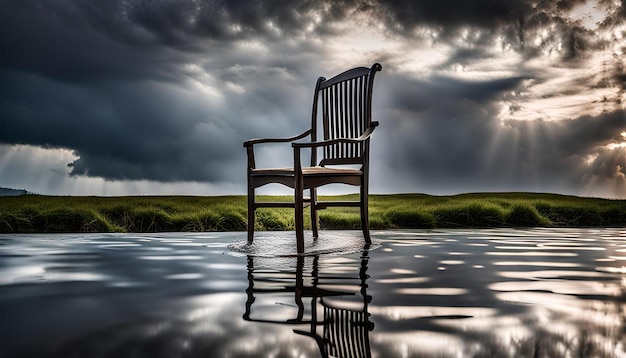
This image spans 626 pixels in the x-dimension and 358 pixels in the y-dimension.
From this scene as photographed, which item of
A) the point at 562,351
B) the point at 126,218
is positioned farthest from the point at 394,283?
the point at 126,218

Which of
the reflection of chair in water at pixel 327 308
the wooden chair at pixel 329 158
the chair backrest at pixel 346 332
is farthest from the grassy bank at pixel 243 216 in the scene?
the chair backrest at pixel 346 332

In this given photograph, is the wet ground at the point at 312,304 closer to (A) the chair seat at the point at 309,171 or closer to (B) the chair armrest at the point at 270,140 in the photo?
(A) the chair seat at the point at 309,171

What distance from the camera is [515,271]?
102 inches

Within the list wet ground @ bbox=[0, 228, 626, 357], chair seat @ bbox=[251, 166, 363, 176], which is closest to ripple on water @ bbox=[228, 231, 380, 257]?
wet ground @ bbox=[0, 228, 626, 357]

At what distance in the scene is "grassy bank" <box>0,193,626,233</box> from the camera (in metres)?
5.53

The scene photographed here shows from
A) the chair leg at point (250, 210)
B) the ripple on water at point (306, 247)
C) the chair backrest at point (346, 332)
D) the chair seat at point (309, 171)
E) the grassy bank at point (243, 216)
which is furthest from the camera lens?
the grassy bank at point (243, 216)

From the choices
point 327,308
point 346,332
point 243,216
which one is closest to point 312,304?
point 327,308

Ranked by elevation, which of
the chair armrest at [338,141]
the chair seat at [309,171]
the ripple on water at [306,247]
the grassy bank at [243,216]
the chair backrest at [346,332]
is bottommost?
the chair backrest at [346,332]

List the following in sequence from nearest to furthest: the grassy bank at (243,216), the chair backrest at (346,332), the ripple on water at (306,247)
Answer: the chair backrest at (346,332), the ripple on water at (306,247), the grassy bank at (243,216)

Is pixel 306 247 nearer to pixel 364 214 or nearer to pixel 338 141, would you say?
pixel 364 214

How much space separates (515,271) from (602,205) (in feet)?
20.4

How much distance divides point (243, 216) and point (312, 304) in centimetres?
433

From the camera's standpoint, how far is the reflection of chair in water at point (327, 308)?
1.25 meters

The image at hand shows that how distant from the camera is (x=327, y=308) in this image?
1666 millimetres
